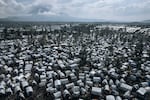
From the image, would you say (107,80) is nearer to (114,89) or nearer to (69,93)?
(114,89)

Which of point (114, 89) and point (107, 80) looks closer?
point (114, 89)

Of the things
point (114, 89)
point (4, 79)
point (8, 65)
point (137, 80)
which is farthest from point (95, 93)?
point (8, 65)

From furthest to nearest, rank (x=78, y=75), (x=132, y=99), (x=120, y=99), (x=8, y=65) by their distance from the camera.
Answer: (x=8, y=65) → (x=78, y=75) → (x=132, y=99) → (x=120, y=99)

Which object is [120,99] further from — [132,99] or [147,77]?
[147,77]

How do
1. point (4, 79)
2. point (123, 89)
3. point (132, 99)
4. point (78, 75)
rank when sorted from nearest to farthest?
point (132, 99)
point (123, 89)
point (4, 79)
point (78, 75)

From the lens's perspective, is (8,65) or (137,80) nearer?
(137,80)

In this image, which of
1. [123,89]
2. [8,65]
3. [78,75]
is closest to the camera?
[123,89]

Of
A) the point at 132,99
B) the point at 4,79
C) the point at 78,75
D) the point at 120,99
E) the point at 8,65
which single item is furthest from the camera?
the point at 8,65

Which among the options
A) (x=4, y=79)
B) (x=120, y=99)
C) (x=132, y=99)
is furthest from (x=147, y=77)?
(x=4, y=79)
